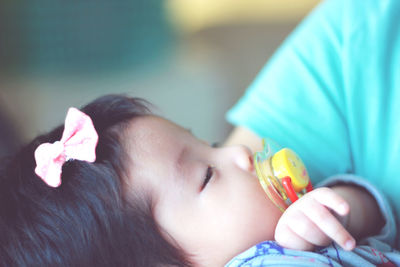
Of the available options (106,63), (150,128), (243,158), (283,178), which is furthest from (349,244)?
(106,63)

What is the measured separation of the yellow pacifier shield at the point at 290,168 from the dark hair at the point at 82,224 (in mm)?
222

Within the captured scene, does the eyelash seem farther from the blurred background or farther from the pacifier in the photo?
the blurred background

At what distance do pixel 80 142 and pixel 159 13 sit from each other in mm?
2102

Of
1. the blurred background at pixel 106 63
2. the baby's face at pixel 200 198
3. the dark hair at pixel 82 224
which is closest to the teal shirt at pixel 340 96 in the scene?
the baby's face at pixel 200 198

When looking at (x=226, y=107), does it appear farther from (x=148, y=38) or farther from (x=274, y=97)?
(x=274, y=97)

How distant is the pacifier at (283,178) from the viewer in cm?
81

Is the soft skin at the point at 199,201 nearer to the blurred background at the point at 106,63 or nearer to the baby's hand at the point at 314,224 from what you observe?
the baby's hand at the point at 314,224

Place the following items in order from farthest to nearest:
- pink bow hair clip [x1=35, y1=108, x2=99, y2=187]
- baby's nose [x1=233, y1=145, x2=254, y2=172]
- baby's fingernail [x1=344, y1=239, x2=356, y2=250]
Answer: baby's nose [x1=233, y1=145, x2=254, y2=172] → pink bow hair clip [x1=35, y1=108, x2=99, y2=187] → baby's fingernail [x1=344, y1=239, x2=356, y2=250]

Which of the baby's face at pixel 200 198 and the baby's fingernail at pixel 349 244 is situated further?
the baby's face at pixel 200 198

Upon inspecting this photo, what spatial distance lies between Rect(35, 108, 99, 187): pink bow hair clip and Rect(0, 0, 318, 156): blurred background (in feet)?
5.92

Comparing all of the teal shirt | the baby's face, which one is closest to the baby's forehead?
the baby's face

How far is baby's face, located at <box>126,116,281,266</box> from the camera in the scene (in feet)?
2.65

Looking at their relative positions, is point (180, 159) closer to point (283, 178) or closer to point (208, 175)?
point (208, 175)

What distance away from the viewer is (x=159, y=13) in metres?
2.78
